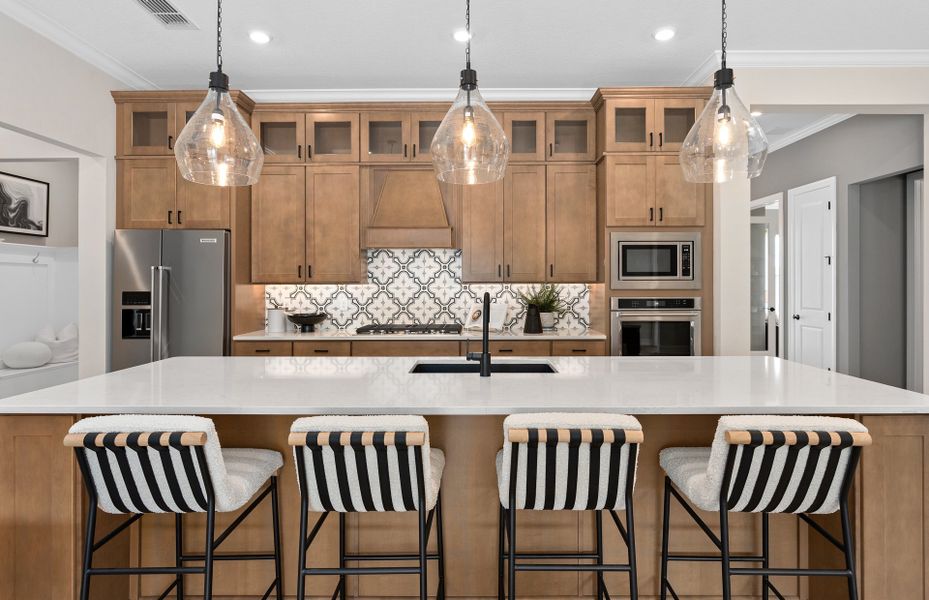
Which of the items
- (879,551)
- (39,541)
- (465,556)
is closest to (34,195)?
(39,541)

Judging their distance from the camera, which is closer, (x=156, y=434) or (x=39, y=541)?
(x=156, y=434)

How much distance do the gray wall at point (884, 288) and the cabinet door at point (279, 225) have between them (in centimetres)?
490

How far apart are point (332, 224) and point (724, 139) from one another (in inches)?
120

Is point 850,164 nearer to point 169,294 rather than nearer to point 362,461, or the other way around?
point 362,461

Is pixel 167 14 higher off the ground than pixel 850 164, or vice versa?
pixel 167 14

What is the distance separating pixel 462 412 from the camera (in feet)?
6.06

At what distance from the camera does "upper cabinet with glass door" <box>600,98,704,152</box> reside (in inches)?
165

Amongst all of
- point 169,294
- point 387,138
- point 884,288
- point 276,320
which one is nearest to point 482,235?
point 387,138

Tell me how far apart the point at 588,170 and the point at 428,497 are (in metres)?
3.37

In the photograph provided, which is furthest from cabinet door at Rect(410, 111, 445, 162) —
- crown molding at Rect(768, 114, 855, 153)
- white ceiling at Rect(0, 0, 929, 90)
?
crown molding at Rect(768, 114, 855, 153)

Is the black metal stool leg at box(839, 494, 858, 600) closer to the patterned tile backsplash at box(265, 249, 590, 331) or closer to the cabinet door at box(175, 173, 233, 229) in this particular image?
the patterned tile backsplash at box(265, 249, 590, 331)

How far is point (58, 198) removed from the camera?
5426mm

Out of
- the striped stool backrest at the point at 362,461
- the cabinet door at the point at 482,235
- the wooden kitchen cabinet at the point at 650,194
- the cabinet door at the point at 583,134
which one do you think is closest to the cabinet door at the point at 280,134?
the cabinet door at the point at 482,235

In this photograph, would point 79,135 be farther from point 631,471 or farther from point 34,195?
point 631,471
